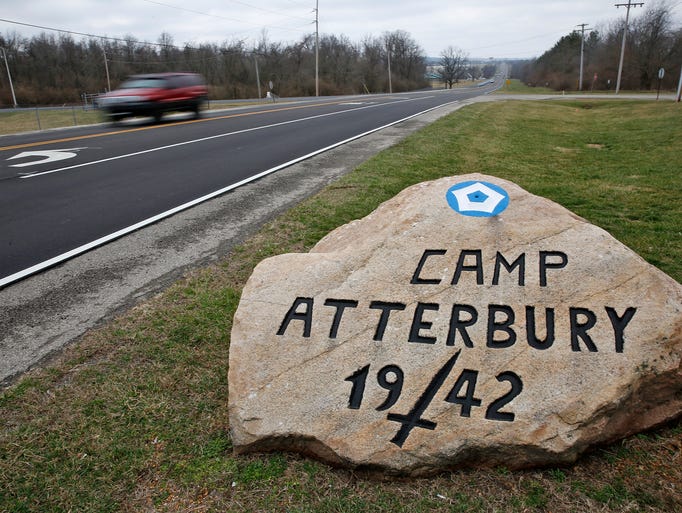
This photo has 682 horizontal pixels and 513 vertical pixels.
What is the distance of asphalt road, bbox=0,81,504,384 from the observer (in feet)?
12.5

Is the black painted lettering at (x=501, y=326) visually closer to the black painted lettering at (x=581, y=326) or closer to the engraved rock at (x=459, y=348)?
the engraved rock at (x=459, y=348)

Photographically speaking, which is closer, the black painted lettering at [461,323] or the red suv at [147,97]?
the black painted lettering at [461,323]

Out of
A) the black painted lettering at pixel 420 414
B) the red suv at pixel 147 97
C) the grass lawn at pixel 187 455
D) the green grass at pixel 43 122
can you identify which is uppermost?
the red suv at pixel 147 97

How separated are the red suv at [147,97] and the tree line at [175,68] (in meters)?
36.3

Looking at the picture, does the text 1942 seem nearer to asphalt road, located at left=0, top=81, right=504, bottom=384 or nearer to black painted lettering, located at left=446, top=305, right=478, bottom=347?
black painted lettering, located at left=446, top=305, right=478, bottom=347

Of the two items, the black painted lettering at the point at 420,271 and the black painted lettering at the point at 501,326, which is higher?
the black painted lettering at the point at 420,271

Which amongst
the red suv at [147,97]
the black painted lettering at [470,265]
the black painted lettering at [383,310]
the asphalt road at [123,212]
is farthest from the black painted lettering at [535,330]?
the red suv at [147,97]

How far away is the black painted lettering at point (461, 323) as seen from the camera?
2.77m

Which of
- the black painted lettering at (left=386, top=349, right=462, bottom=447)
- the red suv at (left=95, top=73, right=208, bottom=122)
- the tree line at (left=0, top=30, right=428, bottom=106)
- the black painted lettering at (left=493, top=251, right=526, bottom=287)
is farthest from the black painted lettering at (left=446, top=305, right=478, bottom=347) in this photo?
the tree line at (left=0, top=30, right=428, bottom=106)

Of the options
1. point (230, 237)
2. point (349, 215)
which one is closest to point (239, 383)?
point (230, 237)

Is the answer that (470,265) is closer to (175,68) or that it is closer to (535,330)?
(535,330)

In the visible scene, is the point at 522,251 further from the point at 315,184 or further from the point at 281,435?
the point at 315,184

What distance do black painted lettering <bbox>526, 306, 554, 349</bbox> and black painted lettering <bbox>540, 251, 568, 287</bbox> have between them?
25 cm

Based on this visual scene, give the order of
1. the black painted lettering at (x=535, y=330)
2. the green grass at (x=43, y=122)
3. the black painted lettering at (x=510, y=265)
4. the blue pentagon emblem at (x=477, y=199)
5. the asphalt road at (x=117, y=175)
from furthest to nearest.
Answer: the green grass at (x=43, y=122), the asphalt road at (x=117, y=175), the blue pentagon emblem at (x=477, y=199), the black painted lettering at (x=510, y=265), the black painted lettering at (x=535, y=330)
